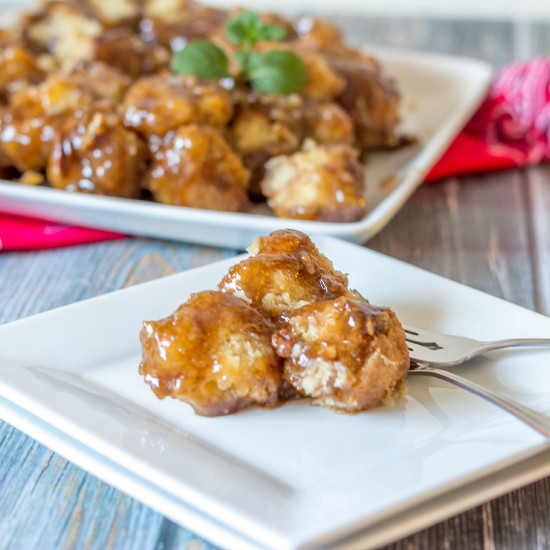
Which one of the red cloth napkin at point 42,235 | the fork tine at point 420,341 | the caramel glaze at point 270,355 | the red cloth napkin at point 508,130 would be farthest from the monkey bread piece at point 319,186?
the caramel glaze at point 270,355

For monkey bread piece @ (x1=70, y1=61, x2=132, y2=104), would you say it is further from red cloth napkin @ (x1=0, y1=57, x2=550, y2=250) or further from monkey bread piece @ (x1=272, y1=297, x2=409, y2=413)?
monkey bread piece @ (x1=272, y1=297, x2=409, y2=413)

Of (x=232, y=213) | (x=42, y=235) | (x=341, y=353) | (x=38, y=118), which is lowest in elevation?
(x=42, y=235)

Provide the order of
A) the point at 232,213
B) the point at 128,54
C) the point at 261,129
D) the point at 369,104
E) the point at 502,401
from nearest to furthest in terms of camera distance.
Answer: the point at 502,401, the point at 232,213, the point at 261,129, the point at 369,104, the point at 128,54

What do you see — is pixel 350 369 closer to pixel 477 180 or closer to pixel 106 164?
pixel 106 164

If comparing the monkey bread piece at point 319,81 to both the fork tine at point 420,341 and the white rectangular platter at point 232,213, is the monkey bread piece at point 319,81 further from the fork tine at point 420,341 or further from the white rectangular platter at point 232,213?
the fork tine at point 420,341

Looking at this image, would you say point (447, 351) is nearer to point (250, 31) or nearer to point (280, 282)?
point (280, 282)

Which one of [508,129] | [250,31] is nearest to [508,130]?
[508,129]

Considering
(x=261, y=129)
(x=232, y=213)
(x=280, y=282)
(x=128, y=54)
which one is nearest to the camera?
(x=280, y=282)

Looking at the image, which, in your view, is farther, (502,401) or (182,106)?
(182,106)

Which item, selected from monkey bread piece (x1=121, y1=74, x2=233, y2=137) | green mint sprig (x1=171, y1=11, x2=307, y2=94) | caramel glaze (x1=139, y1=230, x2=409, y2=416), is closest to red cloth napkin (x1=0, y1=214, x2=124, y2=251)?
monkey bread piece (x1=121, y1=74, x2=233, y2=137)
